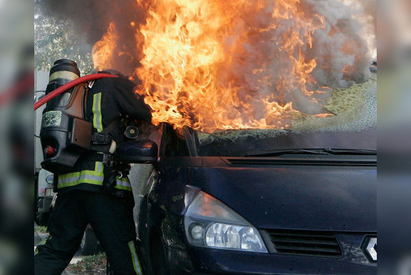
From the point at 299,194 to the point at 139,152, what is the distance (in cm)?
121

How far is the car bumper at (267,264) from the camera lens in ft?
7.56

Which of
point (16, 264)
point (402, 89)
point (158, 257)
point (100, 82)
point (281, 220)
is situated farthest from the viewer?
point (100, 82)

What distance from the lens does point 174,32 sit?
4211mm

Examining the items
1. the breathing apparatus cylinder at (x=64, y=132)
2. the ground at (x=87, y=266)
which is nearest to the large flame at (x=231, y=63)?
the breathing apparatus cylinder at (x=64, y=132)

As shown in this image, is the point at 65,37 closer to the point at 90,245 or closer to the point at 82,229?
the point at 90,245

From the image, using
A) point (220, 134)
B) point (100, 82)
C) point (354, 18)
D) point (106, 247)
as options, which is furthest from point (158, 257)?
point (354, 18)

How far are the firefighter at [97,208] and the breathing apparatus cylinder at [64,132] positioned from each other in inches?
4.6

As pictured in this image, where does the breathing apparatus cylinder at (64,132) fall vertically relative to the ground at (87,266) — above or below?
above

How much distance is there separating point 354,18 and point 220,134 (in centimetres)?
186

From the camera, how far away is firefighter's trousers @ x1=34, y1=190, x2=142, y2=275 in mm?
3451

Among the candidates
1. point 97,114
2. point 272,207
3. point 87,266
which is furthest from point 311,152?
point 87,266

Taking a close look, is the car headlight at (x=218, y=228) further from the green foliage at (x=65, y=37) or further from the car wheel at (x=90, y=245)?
the car wheel at (x=90, y=245)

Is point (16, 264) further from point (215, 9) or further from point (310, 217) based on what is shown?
point (215, 9)

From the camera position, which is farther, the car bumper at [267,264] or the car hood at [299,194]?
the car hood at [299,194]
